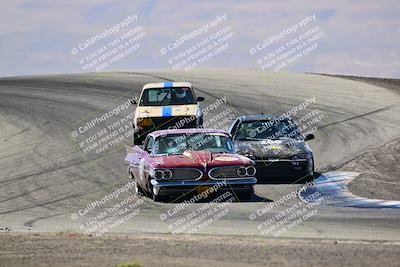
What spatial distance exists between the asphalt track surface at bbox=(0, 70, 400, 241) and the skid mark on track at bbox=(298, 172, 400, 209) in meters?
0.45

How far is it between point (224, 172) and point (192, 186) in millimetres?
592

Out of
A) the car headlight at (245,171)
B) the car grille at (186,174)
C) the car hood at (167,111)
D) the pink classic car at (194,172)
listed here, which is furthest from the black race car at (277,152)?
the car hood at (167,111)

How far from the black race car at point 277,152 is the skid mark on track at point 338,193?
486 mm

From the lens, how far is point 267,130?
17.6 m

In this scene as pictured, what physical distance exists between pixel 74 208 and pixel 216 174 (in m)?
2.48

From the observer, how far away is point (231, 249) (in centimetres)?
959

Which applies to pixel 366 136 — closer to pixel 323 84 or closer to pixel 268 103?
pixel 268 103

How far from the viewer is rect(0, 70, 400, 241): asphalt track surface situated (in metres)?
12.2

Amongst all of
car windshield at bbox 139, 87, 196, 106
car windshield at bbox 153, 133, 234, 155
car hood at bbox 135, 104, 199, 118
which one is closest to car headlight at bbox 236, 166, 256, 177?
car windshield at bbox 153, 133, 234, 155

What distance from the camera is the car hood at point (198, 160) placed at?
14086 millimetres

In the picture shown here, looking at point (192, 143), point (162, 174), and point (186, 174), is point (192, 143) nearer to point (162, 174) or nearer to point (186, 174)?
point (186, 174)

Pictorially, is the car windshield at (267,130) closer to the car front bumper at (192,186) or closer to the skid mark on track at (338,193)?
the skid mark on track at (338,193)

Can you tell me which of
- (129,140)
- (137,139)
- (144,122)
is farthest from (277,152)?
(129,140)

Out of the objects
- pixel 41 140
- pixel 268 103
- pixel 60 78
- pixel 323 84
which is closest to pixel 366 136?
pixel 268 103
